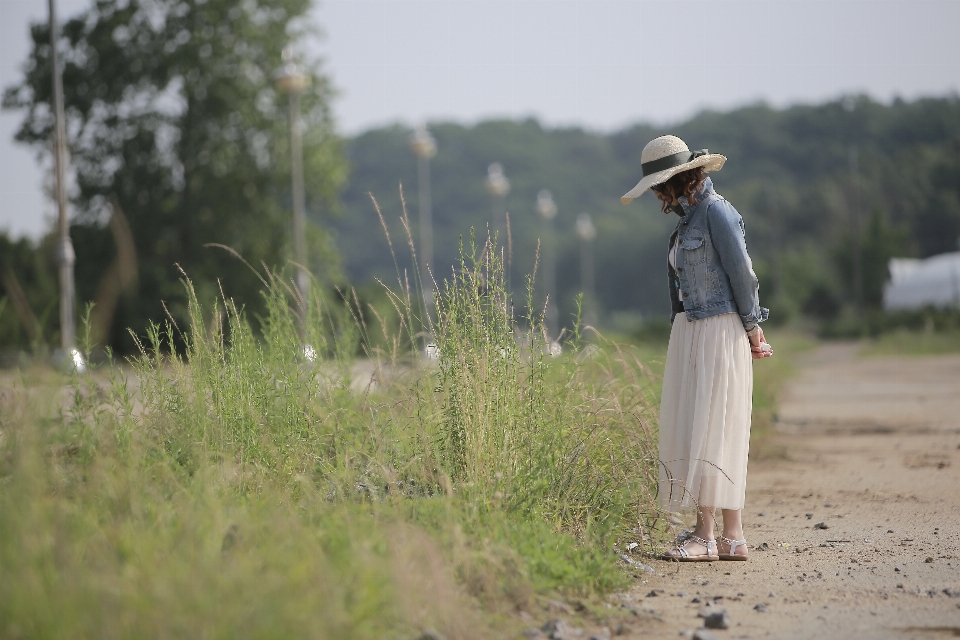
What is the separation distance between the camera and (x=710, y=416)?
491 cm

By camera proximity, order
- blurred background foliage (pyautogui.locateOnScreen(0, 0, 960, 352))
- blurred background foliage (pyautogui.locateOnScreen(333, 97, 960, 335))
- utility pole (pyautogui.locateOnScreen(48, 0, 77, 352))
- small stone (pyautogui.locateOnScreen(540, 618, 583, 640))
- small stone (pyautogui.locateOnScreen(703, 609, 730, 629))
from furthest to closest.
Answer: blurred background foliage (pyautogui.locateOnScreen(333, 97, 960, 335)) → blurred background foliage (pyautogui.locateOnScreen(0, 0, 960, 352)) → utility pole (pyautogui.locateOnScreen(48, 0, 77, 352)) → small stone (pyautogui.locateOnScreen(703, 609, 730, 629)) → small stone (pyautogui.locateOnScreen(540, 618, 583, 640))

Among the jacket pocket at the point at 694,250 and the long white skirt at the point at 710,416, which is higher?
the jacket pocket at the point at 694,250

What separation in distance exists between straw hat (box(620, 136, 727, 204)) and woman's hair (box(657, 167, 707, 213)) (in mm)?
57

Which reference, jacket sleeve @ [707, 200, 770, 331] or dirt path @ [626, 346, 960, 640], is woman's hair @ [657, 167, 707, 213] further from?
dirt path @ [626, 346, 960, 640]

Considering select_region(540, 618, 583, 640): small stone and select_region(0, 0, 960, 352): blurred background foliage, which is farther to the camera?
select_region(0, 0, 960, 352): blurred background foliage

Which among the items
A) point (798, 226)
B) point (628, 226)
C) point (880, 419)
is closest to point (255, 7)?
point (880, 419)

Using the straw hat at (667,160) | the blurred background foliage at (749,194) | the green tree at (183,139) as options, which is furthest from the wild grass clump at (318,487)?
the blurred background foliage at (749,194)

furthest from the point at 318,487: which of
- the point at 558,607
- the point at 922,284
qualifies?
the point at 922,284

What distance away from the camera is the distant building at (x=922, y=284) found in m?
51.3

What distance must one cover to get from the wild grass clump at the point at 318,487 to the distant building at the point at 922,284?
161 feet

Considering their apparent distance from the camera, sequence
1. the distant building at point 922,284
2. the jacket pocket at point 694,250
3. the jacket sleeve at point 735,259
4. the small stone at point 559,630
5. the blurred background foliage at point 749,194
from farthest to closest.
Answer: the blurred background foliage at point 749,194
the distant building at point 922,284
the jacket pocket at point 694,250
the jacket sleeve at point 735,259
the small stone at point 559,630

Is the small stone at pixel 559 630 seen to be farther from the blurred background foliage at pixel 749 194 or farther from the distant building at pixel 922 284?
the distant building at pixel 922 284

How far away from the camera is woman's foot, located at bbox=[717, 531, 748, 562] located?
4992 mm

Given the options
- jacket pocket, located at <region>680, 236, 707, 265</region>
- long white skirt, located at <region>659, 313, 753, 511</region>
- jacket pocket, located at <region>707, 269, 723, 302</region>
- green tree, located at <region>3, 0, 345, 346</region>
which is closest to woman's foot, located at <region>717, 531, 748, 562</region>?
long white skirt, located at <region>659, 313, 753, 511</region>
